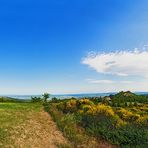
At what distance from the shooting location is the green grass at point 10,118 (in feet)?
49.3

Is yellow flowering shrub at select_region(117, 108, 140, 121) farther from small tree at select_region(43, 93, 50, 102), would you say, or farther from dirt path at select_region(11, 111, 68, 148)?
small tree at select_region(43, 93, 50, 102)

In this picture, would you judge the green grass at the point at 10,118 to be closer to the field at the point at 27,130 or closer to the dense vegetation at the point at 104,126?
the field at the point at 27,130

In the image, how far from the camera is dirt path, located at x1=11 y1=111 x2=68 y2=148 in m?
15.3

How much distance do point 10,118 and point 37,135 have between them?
105 inches

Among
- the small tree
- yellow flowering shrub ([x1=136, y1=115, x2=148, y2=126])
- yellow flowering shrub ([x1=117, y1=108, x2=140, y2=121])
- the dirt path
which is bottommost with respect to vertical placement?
the dirt path

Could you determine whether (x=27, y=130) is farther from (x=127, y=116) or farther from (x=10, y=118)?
(x=127, y=116)

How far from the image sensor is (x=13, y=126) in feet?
55.3

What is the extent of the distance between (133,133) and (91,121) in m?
2.76

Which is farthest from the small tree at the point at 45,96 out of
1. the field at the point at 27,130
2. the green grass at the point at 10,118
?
the field at the point at 27,130

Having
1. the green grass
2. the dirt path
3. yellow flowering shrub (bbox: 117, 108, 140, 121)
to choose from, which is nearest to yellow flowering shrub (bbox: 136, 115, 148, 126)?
yellow flowering shrub (bbox: 117, 108, 140, 121)

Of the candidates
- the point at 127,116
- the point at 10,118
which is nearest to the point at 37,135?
the point at 10,118

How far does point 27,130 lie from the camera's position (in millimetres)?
16781

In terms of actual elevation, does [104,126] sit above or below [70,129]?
above

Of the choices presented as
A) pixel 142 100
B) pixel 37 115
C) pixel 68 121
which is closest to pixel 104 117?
pixel 68 121
